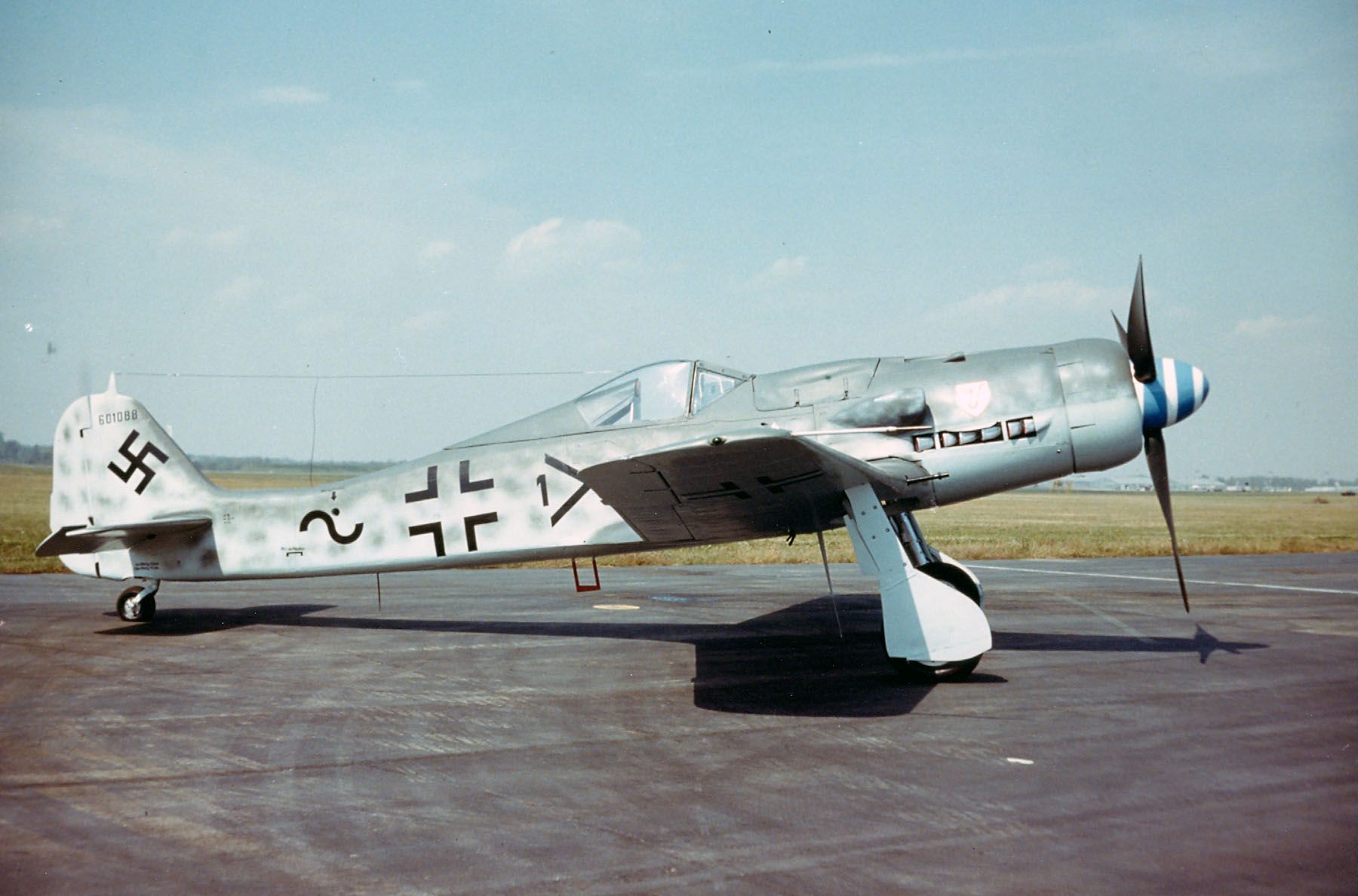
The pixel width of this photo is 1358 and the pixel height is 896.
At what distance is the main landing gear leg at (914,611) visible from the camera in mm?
7492

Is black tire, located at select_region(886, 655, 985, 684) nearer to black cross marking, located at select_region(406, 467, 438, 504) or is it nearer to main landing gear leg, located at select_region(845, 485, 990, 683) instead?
main landing gear leg, located at select_region(845, 485, 990, 683)

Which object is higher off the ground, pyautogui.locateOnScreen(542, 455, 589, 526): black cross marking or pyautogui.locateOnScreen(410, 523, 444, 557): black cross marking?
pyautogui.locateOnScreen(542, 455, 589, 526): black cross marking

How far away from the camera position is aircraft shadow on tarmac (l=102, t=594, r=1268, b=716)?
733 centimetres

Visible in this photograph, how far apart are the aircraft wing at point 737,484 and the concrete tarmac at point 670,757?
1.34 m

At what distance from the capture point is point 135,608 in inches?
440

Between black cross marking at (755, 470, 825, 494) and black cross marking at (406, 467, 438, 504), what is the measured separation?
396 centimetres

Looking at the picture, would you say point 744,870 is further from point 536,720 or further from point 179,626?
point 179,626

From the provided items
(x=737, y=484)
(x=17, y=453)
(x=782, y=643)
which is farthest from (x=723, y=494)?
(x=17, y=453)

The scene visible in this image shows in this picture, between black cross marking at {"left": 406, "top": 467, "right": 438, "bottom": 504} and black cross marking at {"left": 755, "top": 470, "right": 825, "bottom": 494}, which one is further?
black cross marking at {"left": 406, "top": 467, "right": 438, "bottom": 504}

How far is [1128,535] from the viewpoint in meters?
30.9

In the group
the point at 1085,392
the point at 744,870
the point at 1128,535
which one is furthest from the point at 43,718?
the point at 1128,535

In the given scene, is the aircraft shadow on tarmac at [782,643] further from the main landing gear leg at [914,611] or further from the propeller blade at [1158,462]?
the propeller blade at [1158,462]

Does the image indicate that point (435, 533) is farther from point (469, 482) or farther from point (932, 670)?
point (932, 670)

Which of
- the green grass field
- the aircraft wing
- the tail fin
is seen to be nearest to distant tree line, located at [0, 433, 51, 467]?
the green grass field
